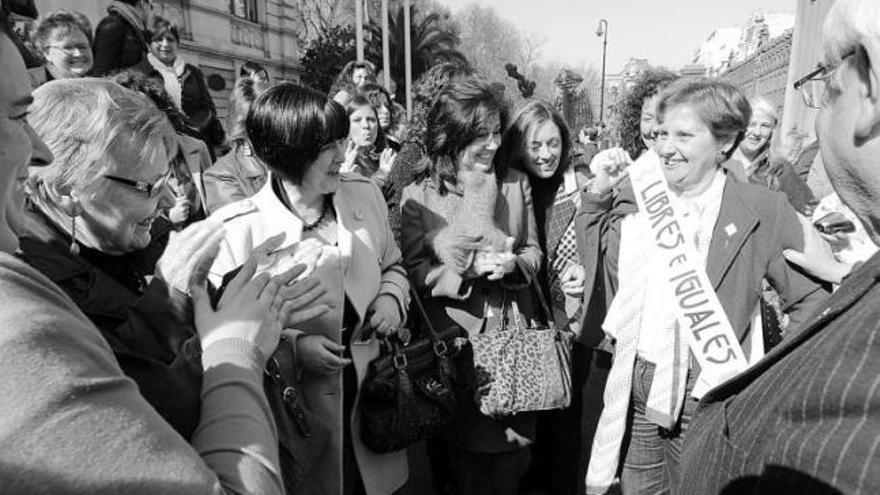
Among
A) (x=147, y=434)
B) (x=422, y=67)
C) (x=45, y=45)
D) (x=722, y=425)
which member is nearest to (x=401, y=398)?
(x=722, y=425)

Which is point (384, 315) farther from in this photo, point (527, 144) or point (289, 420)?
point (527, 144)

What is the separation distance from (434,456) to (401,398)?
47.0 inches

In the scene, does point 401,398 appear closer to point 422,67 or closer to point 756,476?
point 756,476

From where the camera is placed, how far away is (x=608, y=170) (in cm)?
310

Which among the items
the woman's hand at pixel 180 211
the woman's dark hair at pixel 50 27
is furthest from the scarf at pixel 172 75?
the woman's hand at pixel 180 211

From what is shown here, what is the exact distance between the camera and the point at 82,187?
1.34 m

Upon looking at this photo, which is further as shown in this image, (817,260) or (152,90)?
(152,90)

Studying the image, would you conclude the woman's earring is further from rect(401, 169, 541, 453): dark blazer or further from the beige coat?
rect(401, 169, 541, 453): dark blazer

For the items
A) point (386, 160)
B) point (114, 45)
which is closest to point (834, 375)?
point (386, 160)

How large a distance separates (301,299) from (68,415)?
0.82 meters

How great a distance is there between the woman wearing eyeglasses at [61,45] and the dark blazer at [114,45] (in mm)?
380

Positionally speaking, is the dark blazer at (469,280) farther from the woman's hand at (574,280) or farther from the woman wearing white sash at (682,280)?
the woman wearing white sash at (682,280)

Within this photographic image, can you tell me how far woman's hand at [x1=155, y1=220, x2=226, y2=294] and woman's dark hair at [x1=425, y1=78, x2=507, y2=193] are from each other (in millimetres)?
1393

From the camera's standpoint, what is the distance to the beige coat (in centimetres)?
195
